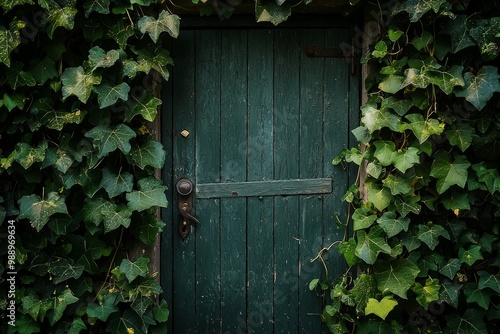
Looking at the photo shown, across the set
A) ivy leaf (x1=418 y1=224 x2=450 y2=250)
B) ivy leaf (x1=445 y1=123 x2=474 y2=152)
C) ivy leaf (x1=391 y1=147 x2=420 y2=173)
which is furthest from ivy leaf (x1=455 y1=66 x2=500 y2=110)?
ivy leaf (x1=418 y1=224 x2=450 y2=250)

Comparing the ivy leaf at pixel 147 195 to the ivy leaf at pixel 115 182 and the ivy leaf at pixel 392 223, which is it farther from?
the ivy leaf at pixel 392 223

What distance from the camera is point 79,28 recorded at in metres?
2.82

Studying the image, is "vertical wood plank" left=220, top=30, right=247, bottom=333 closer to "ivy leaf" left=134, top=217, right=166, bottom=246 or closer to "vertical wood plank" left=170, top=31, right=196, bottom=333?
"vertical wood plank" left=170, top=31, right=196, bottom=333

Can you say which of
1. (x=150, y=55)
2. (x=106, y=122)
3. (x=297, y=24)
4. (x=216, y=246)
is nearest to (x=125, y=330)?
(x=216, y=246)

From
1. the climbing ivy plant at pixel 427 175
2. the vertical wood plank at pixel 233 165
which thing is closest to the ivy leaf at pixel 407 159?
the climbing ivy plant at pixel 427 175

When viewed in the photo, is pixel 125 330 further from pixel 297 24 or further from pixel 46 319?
pixel 297 24

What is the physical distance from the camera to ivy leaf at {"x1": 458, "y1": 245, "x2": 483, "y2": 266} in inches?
115

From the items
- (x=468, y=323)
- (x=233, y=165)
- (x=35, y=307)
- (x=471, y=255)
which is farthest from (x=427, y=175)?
(x=35, y=307)

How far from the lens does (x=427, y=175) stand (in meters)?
2.95

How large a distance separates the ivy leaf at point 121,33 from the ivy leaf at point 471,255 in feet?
6.24

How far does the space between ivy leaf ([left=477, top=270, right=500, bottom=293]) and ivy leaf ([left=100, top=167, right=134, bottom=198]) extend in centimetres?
176

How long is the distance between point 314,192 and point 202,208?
0.58 metres

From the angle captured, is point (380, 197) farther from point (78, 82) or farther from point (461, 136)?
point (78, 82)

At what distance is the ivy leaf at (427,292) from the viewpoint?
114 inches
